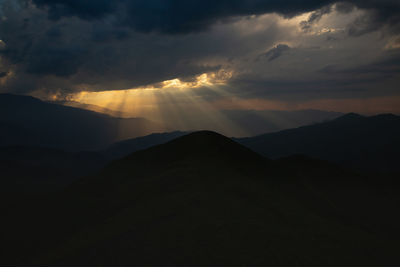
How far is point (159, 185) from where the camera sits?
24984mm

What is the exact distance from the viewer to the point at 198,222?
50.3ft

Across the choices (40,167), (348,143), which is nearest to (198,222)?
(40,167)

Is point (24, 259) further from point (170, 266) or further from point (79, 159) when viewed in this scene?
point (79, 159)

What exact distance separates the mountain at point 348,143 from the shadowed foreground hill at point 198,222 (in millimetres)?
81018

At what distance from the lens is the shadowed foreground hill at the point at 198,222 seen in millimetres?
12719

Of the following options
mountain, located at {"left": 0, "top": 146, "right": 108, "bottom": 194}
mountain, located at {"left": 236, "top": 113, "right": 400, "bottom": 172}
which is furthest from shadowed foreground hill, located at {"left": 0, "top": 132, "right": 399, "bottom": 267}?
mountain, located at {"left": 236, "top": 113, "right": 400, "bottom": 172}

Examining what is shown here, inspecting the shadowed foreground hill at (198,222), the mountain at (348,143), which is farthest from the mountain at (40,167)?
the mountain at (348,143)

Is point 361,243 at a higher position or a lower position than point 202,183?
lower

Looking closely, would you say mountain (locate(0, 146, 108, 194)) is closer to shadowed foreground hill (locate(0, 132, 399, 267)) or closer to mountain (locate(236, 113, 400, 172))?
shadowed foreground hill (locate(0, 132, 399, 267))

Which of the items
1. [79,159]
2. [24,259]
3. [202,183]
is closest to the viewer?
[24,259]

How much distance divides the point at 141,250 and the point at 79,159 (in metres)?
119

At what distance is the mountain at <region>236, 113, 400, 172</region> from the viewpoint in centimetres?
10619

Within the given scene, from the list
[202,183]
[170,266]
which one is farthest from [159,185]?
[170,266]

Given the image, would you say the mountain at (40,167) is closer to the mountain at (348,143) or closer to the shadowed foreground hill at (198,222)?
the shadowed foreground hill at (198,222)
